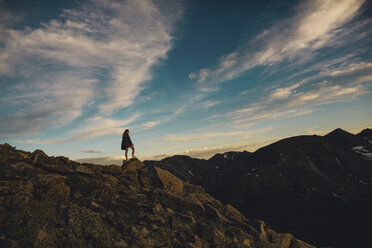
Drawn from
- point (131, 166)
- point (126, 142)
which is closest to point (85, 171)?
point (131, 166)

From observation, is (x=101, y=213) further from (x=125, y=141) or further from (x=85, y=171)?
(x=125, y=141)

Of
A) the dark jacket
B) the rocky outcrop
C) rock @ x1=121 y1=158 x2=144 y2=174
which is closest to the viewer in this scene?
the rocky outcrop

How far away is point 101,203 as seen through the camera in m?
20.0

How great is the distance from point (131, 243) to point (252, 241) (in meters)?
13.2

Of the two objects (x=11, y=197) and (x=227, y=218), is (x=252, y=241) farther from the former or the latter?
(x=11, y=197)

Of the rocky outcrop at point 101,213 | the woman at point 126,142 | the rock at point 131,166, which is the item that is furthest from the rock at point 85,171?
the woman at point 126,142

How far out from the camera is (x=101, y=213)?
18688 millimetres

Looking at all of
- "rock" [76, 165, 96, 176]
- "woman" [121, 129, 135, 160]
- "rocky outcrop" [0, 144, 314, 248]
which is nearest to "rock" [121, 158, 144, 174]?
"rocky outcrop" [0, 144, 314, 248]

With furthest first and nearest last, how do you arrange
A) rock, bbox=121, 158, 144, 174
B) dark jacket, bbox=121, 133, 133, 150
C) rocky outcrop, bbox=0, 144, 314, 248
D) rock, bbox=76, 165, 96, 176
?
dark jacket, bbox=121, 133, 133, 150
rock, bbox=121, 158, 144, 174
rock, bbox=76, 165, 96, 176
rocky outcrop, bbox=0, 144, 314, 248

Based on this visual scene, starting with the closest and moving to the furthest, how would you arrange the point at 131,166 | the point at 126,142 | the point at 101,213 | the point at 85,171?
the point at 101,213
the point at 85,171
the point at 131,166
the point at 126,142

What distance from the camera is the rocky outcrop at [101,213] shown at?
630 inches

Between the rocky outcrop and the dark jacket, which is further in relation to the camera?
the dark jacket

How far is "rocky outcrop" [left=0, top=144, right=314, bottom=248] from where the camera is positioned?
15992 millimetres

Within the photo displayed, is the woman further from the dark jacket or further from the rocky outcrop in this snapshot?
the rocky outcrop
